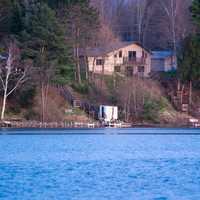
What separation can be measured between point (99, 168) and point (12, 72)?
4330 centimetres

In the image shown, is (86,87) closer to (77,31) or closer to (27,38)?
(77,31)

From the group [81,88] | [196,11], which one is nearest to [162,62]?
[196,11]

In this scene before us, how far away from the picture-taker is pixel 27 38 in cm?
8506

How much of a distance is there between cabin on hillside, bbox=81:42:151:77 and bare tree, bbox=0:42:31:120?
689 inches

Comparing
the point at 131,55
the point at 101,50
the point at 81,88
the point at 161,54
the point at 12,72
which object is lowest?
the point at 81,88

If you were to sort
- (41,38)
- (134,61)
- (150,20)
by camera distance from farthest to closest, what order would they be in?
(150,20) < (134,61) < (41,38)

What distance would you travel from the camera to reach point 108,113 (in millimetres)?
89688

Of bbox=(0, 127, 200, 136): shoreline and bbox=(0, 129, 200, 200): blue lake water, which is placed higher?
bbox=(0, 127, 200, 136): shoreline

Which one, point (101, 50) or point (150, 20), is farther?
point (150, 20)

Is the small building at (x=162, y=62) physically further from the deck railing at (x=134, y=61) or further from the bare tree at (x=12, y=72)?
the bare tree at (x=12, y=72)

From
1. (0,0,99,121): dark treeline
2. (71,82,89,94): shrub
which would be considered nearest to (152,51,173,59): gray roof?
(71,82,89,94): shrub

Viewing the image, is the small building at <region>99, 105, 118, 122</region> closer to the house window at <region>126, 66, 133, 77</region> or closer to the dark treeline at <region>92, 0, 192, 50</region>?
the house window at <region>126, 66, 133, 77</region>

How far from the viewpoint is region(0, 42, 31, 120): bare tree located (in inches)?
3275

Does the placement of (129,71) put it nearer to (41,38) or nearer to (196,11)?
(196,11)
